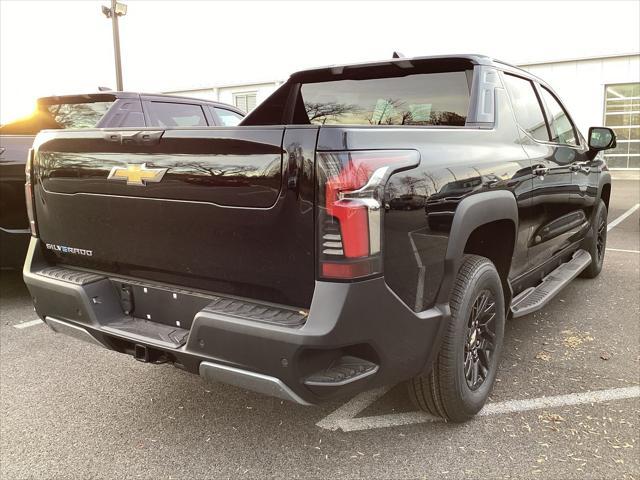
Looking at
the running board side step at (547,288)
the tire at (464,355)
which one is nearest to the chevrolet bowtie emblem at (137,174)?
the tire at (464,355)

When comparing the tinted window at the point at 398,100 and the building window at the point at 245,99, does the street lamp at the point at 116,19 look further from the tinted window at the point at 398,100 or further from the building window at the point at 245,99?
the building window at the point at 245,99

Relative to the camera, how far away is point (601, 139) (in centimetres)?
468

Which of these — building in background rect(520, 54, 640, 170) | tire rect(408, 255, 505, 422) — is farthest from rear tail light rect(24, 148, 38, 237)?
building in background rect(520, 54, 640, 170)

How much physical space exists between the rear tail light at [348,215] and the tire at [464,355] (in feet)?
2.43

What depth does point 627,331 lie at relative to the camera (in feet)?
13.5

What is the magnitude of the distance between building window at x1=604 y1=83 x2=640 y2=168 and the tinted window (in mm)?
16790

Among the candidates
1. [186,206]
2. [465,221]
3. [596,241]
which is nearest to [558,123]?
[596,241]

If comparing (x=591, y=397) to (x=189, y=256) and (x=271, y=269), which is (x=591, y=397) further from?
(x=189, y=256)

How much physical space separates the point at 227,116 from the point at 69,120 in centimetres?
197

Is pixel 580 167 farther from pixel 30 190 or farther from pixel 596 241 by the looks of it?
pixel 30 190

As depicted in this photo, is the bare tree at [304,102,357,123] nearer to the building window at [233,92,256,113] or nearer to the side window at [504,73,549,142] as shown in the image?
the side window at [504,73,549,142]

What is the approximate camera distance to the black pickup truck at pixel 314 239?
2018 mm

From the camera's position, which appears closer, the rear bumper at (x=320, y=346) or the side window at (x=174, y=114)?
the rear bumper at (x=320, y=346)

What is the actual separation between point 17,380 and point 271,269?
227 cm
